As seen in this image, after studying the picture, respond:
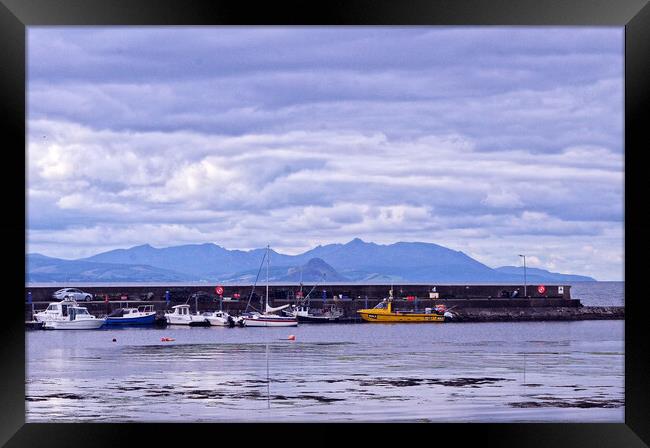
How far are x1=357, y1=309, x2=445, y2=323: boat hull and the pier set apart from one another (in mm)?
531

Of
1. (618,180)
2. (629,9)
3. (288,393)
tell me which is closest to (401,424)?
(629,9)

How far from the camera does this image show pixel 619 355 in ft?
88.2

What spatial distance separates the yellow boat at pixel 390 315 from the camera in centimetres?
3884

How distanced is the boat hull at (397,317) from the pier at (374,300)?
0.53 metres

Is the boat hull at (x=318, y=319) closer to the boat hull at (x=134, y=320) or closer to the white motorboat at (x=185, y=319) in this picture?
the white motorboat at (x=185, y=319)

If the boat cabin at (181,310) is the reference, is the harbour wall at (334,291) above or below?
above

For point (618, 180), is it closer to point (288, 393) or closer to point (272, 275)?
point (272, 275)

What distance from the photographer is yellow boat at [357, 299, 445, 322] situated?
3884 centimetres

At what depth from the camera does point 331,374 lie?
1959 centimetres

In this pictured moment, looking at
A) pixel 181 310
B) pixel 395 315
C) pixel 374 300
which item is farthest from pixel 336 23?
pixel 374 300

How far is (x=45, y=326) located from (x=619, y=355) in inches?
797

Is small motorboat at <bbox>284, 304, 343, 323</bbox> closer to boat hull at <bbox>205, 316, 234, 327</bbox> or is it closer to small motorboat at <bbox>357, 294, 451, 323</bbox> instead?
small motorboat at <bbox>357, 294, 451, 323</bbox>

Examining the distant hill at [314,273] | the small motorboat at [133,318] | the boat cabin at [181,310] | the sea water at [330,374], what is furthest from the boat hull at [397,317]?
the distant hill at [314,273]

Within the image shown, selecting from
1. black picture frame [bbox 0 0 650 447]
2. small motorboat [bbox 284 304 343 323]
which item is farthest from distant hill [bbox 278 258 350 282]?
black picture frame [bbox 0 0 650 447]
